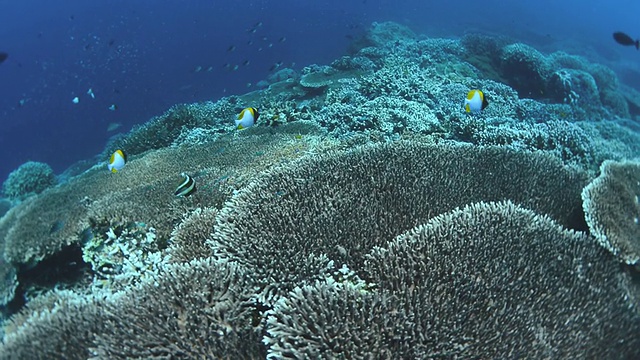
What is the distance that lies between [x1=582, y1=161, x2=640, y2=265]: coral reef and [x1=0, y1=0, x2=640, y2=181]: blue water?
4437 cm

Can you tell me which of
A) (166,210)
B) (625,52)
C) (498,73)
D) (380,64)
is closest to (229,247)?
(166,210)

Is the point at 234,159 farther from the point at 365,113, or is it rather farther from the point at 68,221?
the point at 365,113

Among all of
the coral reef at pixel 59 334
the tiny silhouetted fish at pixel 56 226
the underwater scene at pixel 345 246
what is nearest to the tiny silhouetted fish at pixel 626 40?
the underwater scene at pixel 345 246

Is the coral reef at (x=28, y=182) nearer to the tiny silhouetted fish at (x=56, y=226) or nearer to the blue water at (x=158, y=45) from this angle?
the tiny silhouetted fish at (x=56, y=226)

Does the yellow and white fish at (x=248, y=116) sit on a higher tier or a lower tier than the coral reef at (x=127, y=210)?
higher

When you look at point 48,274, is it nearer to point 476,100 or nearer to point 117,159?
point 117,159

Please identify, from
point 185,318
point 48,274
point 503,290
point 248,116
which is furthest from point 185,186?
point 503,290

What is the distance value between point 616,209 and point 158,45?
12256cm

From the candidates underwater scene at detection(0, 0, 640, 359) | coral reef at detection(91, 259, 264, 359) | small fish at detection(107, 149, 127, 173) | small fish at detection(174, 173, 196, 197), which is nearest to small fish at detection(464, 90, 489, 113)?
underwater scene at detection(0, 0, 640, 359)

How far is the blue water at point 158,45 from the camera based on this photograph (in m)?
53.3

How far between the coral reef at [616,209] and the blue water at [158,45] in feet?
146

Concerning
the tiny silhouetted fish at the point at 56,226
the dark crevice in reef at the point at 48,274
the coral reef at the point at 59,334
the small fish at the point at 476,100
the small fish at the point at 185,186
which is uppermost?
the small fish at the point at 185,186

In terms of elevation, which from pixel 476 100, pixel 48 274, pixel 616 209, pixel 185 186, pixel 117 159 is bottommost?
pixel 616 209

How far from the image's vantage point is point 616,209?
3834mm
